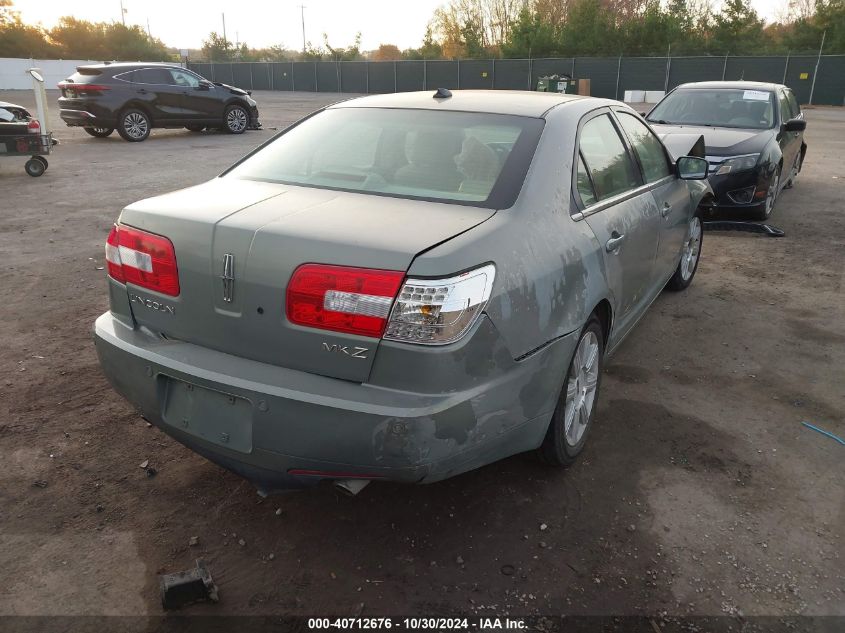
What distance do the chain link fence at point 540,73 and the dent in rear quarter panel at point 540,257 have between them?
3821 centimetres

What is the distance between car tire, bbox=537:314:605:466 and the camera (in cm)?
292

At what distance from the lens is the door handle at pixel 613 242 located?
3176 mm

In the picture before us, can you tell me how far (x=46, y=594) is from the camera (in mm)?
2383

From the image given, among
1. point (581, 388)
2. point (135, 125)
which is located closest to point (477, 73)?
point (135, 125)

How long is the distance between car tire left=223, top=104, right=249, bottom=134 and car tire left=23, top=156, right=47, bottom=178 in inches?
276

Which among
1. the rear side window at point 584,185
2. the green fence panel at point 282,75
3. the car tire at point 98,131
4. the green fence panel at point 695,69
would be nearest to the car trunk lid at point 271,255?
the rear side window at point 584,185

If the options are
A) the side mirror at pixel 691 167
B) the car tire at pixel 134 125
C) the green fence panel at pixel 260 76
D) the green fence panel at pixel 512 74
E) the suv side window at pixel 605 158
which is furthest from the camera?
the green fence panel at pixel 260 76

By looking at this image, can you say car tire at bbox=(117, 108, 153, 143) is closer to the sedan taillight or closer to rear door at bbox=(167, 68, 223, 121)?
rear door at bbox=(167, 68, 223, 121)

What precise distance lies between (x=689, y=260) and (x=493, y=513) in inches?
147

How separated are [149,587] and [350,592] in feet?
2.34

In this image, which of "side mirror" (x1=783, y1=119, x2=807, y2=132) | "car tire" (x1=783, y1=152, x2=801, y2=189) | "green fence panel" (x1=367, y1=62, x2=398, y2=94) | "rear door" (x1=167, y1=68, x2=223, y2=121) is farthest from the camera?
"green fence panel" (x1=367, y1=62, x2=398, y2=94)

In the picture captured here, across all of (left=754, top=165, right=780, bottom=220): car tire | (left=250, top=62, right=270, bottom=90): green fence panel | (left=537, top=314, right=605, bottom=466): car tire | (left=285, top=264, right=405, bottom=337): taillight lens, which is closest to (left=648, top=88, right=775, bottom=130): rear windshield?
(left=754, top=165, right=780, bottom=220): car tire

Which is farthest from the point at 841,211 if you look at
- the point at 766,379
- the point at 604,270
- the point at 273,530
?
the point at 273,530

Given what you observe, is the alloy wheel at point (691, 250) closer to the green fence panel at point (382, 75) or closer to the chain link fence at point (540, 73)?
the chain link fence at point (540, 73)
